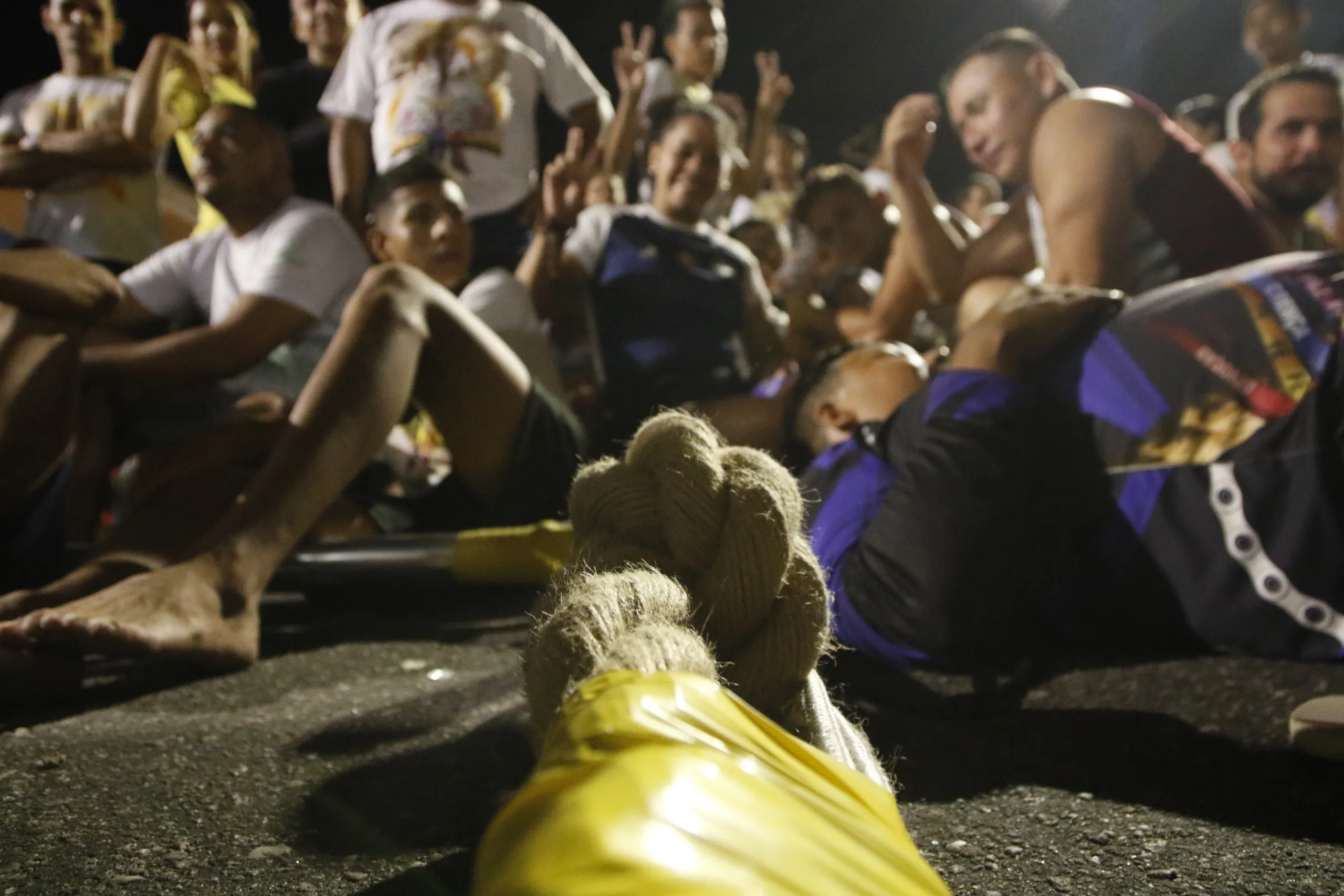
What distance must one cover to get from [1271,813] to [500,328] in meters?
1.70

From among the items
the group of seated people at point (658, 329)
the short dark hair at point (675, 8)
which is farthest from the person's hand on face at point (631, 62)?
the short dark hair at point (675, 8)

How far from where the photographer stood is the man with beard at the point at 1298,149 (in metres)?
1.82

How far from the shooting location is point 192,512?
1146 mm

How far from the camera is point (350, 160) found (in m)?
2.28

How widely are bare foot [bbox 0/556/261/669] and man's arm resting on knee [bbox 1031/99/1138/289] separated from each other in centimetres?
151

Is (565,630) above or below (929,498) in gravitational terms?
above

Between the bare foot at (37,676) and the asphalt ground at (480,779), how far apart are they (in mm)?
23

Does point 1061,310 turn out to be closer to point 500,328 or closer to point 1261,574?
point 1261,574

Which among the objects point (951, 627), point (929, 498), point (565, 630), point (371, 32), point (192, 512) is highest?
point (371, 32)

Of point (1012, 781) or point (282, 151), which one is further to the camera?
point (282, 151)

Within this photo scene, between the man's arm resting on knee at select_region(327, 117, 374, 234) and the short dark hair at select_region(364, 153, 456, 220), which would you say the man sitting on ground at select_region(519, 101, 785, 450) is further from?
the man's arm resting on knee at select_region(327, 117, 374, 234)

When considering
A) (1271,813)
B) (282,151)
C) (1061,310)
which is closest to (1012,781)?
(1271,813)

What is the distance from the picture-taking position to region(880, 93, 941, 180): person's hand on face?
7.41 feet

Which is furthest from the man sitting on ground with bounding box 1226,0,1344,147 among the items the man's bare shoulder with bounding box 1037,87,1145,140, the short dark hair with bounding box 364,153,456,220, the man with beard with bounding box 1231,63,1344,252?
the short dark hair with bounding box 364,153,456,220
